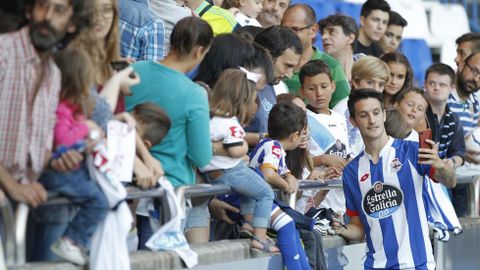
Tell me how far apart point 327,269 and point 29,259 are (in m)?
2.88

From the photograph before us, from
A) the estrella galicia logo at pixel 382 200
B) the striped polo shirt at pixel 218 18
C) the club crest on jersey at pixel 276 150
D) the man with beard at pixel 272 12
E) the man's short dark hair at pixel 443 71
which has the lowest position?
the estrella galicia logo at pixel 382 200

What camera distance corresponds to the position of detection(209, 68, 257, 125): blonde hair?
7645 mm

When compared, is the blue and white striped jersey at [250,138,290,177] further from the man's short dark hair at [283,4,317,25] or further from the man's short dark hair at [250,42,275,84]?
the man's short dark hair at [283,4,317,25]

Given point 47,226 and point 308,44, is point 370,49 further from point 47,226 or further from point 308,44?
point 47,226

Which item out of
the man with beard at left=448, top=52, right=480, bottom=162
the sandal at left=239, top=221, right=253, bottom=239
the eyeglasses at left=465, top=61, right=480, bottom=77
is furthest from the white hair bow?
the eyeglasses at left=465, top=61, right=480, bottom=77

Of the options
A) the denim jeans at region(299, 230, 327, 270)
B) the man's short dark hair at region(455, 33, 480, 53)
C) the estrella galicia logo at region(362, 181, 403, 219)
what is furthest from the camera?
the man's short dark hair at region(455, 33, 480, 53)

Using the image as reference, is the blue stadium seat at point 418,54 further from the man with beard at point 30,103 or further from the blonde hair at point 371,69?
the man with beard at point 30,103

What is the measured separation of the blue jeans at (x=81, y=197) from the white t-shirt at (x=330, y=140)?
3508 mm

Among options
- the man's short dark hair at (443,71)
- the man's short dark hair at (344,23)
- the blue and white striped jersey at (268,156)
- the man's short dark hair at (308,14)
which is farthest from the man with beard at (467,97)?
the blue and white striped jersey at (268,156)

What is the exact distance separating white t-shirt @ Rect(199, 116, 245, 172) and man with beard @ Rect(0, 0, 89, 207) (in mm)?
1547

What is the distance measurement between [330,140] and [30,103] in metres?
3.85

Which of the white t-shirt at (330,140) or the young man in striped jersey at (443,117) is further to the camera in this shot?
the young man in striped jersey at (443,117)

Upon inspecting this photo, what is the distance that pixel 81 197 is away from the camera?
6.17 meters

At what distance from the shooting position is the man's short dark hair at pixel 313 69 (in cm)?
984
